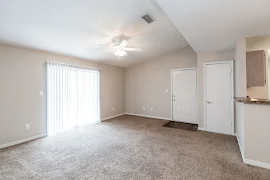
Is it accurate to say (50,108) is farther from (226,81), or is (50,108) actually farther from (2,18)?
(226,81)

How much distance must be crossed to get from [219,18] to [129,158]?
2.90m

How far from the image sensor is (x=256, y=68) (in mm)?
3180

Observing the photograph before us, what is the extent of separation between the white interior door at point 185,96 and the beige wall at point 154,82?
0.24m

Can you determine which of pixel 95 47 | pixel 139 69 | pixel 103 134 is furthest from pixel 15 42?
pixel 139 69

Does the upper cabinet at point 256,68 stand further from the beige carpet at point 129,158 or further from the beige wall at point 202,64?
the beige carpet at point 129,158

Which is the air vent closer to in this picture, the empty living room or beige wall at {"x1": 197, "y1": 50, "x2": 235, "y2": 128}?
the empty living room

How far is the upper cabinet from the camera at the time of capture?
312 centimetres

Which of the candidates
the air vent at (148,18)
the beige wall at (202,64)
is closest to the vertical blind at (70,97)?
the air vent at (148,18)

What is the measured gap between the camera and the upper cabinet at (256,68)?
312 centimetres

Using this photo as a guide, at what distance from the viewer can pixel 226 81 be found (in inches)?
153

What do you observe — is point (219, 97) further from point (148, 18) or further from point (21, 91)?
point (21, 91)

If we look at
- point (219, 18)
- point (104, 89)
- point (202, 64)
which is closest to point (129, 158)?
point (219, 18)

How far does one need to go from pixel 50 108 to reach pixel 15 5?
8.52 feet

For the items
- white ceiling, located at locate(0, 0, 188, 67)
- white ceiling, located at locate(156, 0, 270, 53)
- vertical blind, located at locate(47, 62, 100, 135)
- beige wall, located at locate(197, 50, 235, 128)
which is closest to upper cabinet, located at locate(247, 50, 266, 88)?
white ceiling, located at locate(156, 0, 270, 53)
